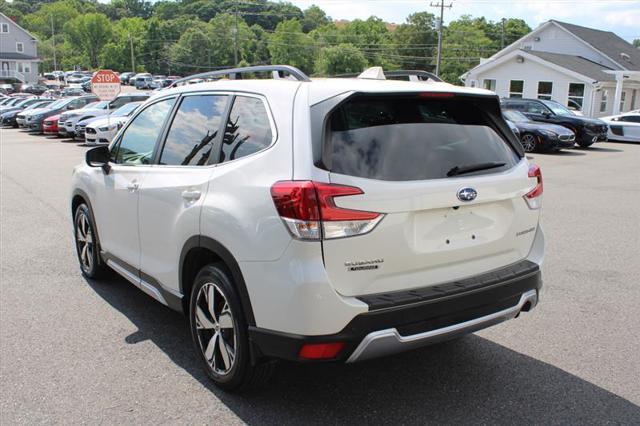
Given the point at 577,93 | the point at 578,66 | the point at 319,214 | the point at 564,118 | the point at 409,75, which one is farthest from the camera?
the point at 578,66

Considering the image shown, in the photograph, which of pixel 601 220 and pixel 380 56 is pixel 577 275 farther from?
pixel 380 56

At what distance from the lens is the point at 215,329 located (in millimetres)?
3553

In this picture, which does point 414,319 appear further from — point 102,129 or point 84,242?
point 102,129

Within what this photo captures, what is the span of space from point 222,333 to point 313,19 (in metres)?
171

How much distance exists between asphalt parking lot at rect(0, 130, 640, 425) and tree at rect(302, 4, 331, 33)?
162 metres

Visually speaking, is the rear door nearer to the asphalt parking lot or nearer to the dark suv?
the asphalt parking lot

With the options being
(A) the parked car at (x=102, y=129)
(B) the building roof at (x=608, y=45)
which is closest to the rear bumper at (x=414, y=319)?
(A) the parked car at (x=102, y=129)

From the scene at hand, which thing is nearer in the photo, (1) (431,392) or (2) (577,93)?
(1) (431,392)

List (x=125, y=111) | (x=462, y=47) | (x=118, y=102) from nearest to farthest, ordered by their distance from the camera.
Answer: (x=125, y=111) < (x=118, y=102) < (x=462, y=47)

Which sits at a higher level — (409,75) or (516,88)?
(516,88)

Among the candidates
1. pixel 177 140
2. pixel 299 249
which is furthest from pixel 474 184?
pixel 177 140

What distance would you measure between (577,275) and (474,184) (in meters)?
3.32

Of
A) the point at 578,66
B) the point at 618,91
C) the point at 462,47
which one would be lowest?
the point at 618,91

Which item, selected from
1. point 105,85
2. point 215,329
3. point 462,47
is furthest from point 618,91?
point 462,47
